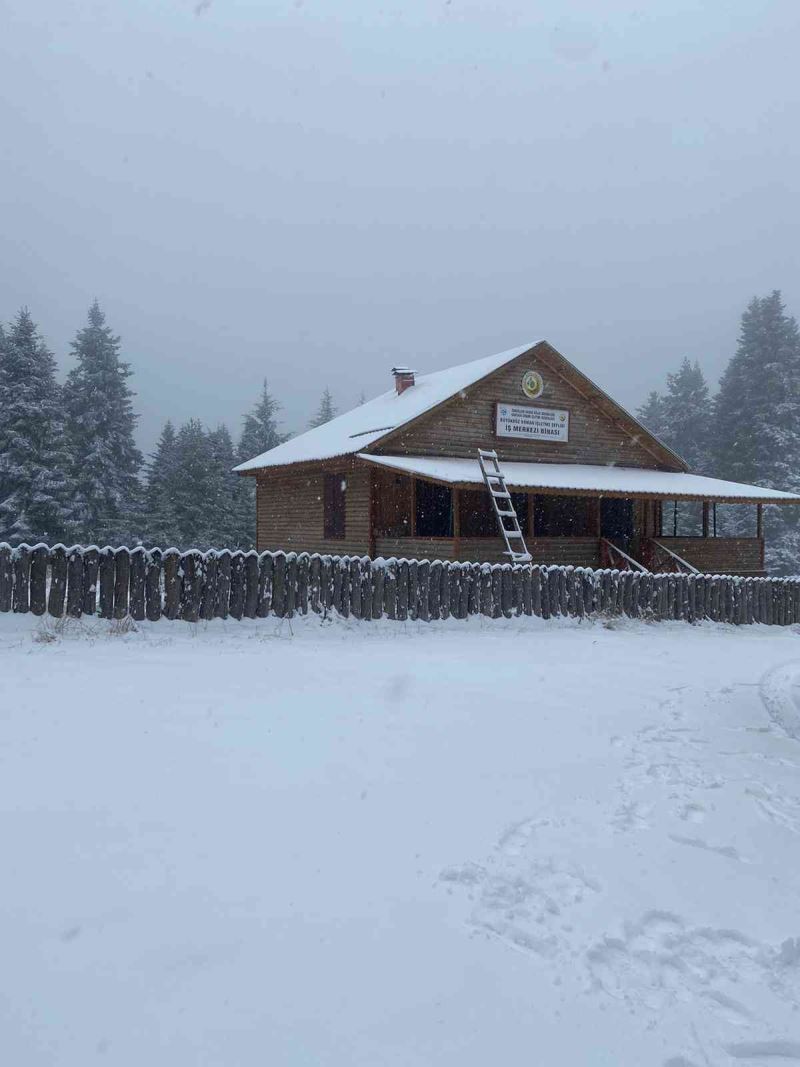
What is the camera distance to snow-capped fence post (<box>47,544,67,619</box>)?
31.1ft

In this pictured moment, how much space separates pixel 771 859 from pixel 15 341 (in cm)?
3449

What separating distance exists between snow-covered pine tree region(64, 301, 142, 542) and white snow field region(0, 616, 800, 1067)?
30670 millimetres

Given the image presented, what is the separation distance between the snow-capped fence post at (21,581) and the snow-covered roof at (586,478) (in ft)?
30.1

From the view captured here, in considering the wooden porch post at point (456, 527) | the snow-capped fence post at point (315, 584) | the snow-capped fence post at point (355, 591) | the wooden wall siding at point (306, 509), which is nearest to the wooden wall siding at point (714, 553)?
the wooden porch post at point (456, 527)

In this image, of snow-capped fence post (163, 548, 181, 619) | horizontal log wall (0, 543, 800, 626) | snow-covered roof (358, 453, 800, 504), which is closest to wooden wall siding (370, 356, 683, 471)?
snow-covered roof (358, 453, 800, 504)

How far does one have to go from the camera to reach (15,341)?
31.0 meters

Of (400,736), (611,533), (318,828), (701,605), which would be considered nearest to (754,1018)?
(318,828)

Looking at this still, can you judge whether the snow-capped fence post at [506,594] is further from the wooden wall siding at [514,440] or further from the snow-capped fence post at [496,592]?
the wooden wall siding at [514,440]

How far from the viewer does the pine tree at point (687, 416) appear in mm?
47594

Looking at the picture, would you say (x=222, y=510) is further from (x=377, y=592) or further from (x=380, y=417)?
(x=377, y=592)

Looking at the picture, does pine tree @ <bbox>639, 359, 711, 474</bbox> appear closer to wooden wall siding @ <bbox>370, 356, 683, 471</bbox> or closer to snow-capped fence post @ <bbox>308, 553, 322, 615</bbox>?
wooden wall siding @ <bbox>370, 356, 683, 471</bbox>

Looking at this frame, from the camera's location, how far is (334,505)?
73.6ft

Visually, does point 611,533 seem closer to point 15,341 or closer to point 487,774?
point 487,774

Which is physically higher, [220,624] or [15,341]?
[15,341]
